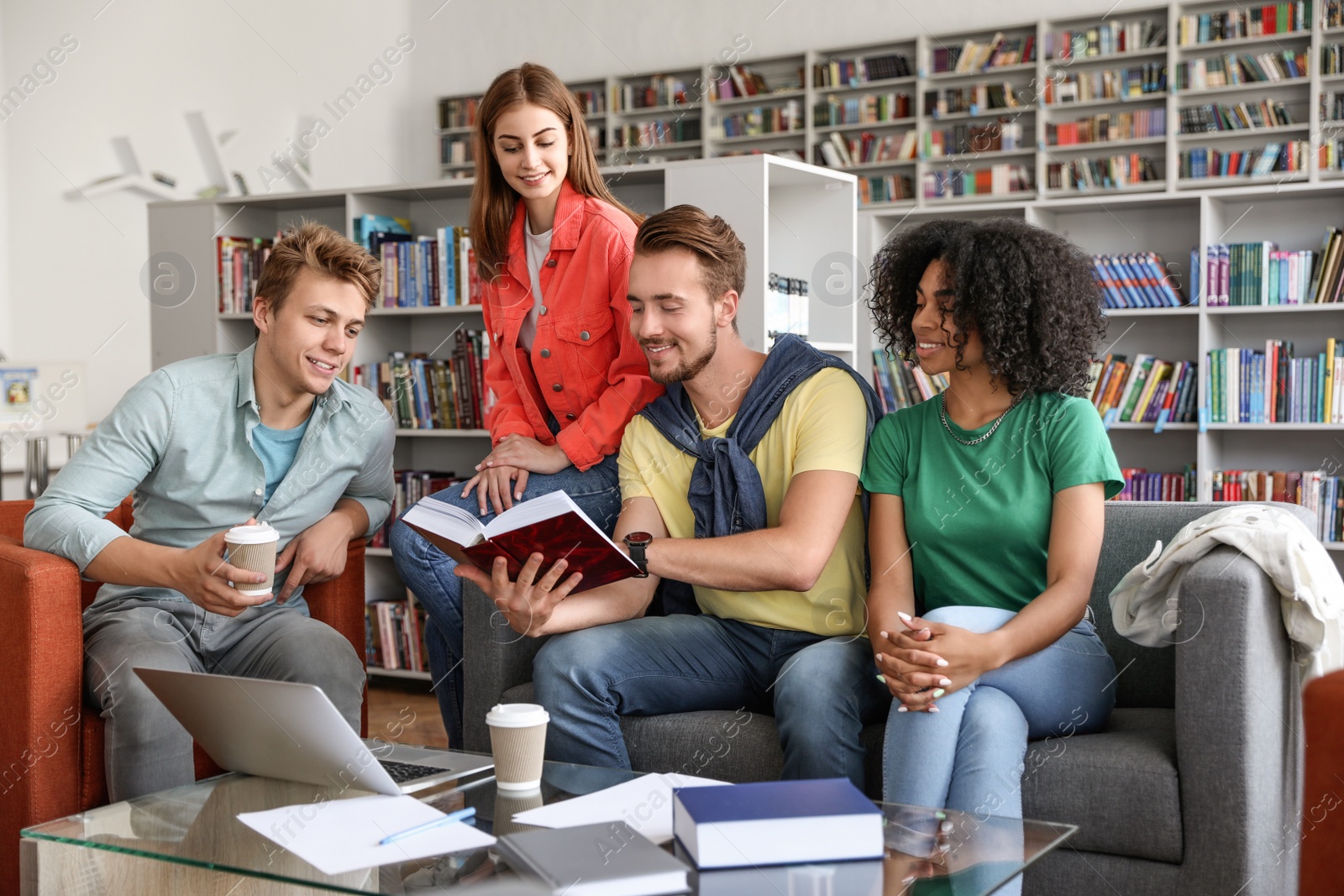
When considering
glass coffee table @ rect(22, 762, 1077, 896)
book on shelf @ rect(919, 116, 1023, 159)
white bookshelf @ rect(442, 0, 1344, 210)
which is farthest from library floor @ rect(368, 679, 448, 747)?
book on shelf @ rect(919, 116, 1023, 159)

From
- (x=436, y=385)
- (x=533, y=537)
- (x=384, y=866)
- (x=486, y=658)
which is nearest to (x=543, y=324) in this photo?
(x=486, y=658)

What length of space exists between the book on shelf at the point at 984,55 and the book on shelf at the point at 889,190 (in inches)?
21.4

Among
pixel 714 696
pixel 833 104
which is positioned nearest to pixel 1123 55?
pixel 833 104

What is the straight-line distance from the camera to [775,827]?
1.17m

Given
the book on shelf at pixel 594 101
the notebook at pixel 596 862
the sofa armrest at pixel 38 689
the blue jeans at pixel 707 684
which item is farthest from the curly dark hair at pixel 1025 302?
the book on shelf at pixel 594 101

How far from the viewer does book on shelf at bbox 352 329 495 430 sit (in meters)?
3.81

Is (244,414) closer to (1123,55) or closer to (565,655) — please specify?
(565,655)

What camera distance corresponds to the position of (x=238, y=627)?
2.03 m

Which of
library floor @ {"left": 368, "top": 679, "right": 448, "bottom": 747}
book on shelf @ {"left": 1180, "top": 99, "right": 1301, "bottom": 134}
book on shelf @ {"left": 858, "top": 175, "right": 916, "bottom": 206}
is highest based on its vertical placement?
book on shelf @ {"left": 1180, "top": 99, "right": 1301, "bottom": 134}

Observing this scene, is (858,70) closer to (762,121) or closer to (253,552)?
(762,121)

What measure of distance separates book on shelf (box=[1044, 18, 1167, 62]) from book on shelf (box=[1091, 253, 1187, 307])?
1.64 meters

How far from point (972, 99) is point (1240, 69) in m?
1.19

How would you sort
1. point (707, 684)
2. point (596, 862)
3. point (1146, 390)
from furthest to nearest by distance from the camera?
point (1146, 390)
point (707, 684)
point (596, 862)

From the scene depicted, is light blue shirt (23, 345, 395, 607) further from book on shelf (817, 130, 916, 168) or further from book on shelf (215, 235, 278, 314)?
book on shelf (817, 130, 916, 168)
